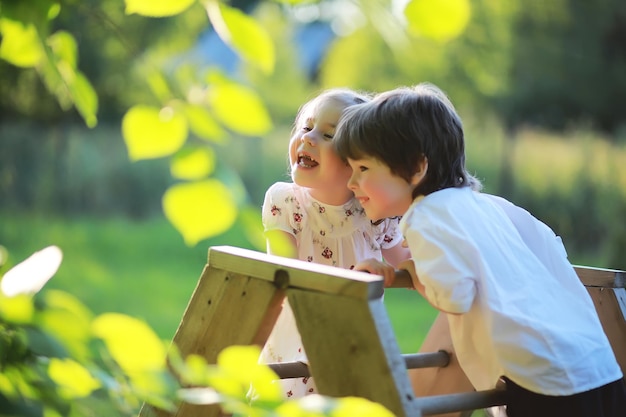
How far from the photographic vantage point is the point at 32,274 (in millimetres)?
755

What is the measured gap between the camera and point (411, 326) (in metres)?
7.34

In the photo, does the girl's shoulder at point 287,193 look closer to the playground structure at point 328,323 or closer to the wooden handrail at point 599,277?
the playground structure at point 328,323

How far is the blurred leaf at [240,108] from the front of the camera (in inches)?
24.9

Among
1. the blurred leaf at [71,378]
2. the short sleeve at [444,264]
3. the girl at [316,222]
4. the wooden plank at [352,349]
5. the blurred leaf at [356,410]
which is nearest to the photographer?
the blurred leaf at [356,410]

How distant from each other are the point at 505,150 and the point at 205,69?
11.0m

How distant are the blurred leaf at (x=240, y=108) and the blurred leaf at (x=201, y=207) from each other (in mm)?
48

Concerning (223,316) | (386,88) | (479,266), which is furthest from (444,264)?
(386,88)

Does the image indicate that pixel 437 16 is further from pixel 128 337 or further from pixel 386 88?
pixel 386 88

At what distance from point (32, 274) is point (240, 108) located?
0.79 ft

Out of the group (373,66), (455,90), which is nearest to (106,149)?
(373,66)

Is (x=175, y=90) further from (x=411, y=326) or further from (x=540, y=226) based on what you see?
(x=411, y=326)

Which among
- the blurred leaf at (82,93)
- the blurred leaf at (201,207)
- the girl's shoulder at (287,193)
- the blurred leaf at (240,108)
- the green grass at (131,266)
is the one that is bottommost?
the green grass at (131,266)

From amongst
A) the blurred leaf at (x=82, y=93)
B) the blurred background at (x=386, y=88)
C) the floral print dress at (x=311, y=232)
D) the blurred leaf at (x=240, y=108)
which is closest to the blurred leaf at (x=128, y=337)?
the blurred leaf at (x=240, y=108)

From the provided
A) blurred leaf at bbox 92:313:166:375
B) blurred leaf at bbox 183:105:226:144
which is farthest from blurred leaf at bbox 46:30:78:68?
blurred leaf at bbox 92:313:166:375
